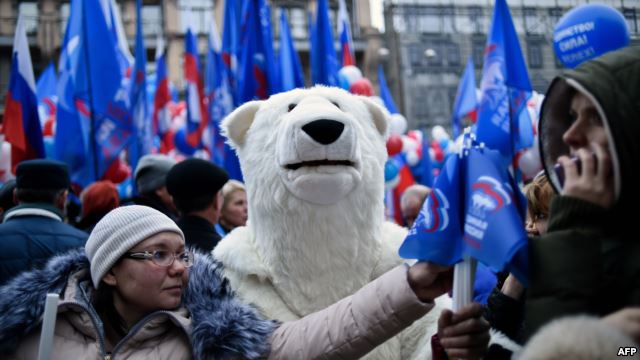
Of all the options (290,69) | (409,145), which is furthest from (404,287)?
(409,145)

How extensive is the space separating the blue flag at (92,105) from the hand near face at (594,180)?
5.31 meters

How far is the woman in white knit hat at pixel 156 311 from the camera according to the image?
5.95 ft

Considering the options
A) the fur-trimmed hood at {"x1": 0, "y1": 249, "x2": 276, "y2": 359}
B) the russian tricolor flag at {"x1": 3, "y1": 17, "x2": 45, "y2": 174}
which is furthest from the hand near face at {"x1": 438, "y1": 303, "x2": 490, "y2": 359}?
the russian tricolor flag at {"x1": 3, "y1": 17, "x2": 45, "y2": 174}

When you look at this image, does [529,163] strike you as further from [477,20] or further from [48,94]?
[477,20]

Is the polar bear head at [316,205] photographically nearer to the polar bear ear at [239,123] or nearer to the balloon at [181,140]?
the polar bear ear at [239,123]

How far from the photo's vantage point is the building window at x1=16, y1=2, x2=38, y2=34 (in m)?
24.6

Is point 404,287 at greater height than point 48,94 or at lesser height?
lesser

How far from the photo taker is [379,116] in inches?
114

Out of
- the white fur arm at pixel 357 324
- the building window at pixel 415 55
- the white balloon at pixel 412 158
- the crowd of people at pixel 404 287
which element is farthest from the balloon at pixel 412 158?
the building window at pixel 415 55

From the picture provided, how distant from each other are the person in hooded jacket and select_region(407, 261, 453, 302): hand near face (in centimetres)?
29

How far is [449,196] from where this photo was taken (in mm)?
1500

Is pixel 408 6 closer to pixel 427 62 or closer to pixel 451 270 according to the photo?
pixel 427 62

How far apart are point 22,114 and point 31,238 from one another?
117 inches

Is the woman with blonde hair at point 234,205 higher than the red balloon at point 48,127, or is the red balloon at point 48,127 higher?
the red balloon at point 48,127
